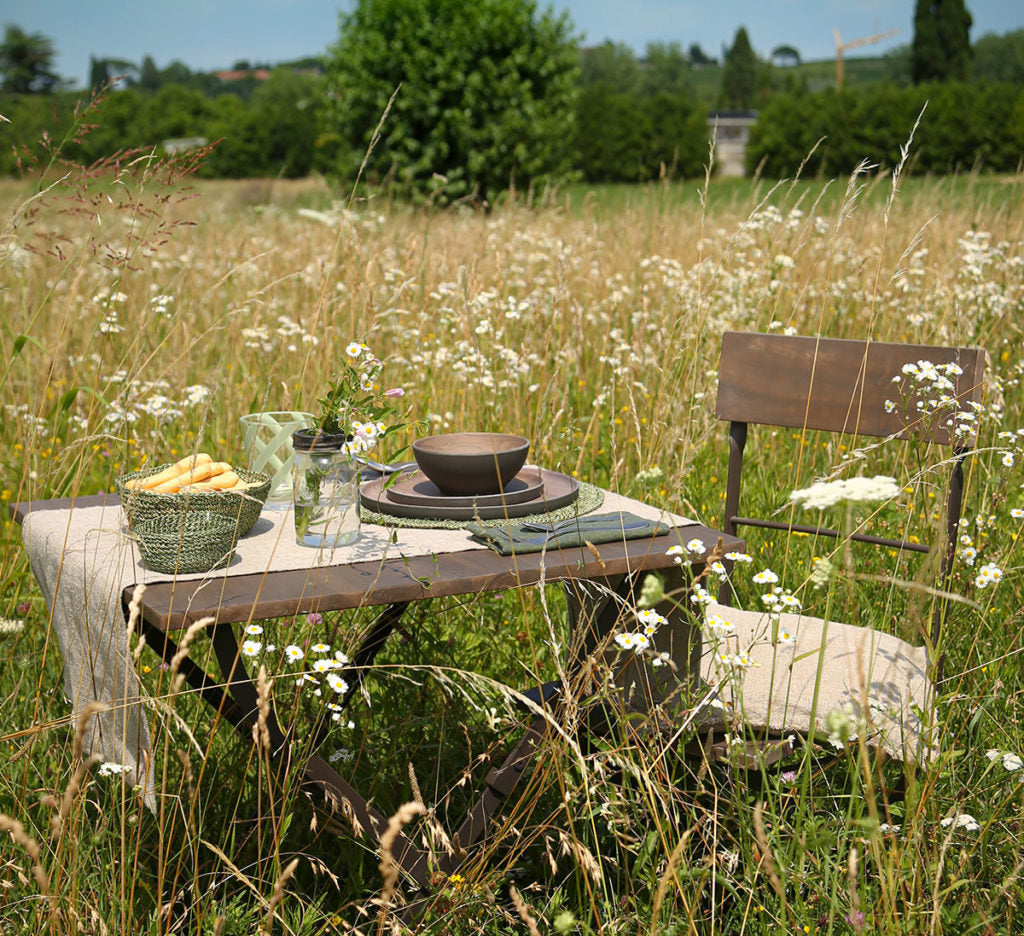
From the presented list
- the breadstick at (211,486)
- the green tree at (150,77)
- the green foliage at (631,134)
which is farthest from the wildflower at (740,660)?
the green tree at (150,77)

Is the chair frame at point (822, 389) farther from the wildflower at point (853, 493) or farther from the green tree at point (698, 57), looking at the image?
the green tree at point (698, 57)

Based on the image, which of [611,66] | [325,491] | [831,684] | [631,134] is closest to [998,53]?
[611,66]

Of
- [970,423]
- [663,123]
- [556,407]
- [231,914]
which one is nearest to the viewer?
[231,914]

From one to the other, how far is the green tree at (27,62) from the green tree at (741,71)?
4078 centimetres

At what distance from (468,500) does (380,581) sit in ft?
0.99

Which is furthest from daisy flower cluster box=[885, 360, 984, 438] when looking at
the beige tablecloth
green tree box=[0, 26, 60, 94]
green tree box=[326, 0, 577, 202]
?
green tree box=[0, 26, 60, 94]

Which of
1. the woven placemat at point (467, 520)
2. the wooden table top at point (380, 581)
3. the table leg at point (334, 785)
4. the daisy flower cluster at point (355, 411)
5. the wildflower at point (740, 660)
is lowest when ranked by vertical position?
the table leg at point (334, 785)

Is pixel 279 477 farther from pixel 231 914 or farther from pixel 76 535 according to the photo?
pixel 231 914

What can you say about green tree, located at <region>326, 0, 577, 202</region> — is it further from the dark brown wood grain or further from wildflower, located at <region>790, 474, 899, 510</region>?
wildflower, located at <region>790, 474, 899, 510</region>

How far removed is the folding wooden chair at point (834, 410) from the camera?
1.79m

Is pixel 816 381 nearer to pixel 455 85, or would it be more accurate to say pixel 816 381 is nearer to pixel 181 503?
pixel 181 503

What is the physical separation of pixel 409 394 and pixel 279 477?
1.55m

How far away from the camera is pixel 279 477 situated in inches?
66.3

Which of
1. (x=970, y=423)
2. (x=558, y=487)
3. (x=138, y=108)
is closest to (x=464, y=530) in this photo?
(x=558, y=487)
